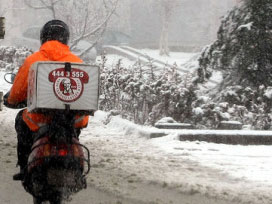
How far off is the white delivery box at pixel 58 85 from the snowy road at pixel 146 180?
1.72 meters

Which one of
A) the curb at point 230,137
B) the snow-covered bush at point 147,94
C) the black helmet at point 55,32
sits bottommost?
the curb at point 230,137

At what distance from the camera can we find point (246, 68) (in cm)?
1152

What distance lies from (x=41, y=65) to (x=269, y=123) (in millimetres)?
8008

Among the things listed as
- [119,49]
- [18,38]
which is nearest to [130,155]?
[18,38]

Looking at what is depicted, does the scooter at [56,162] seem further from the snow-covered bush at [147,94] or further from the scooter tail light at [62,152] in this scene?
the snow-covered bush at [147,94]

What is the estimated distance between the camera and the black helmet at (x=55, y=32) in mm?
4480

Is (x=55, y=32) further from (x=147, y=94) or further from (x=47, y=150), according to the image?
(x=147, y=94)

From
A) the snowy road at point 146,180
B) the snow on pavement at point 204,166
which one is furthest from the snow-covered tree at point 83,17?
the snowy road at point 146,180

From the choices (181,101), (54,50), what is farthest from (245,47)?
(54,50)

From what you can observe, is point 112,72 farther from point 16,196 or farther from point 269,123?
point 16,196

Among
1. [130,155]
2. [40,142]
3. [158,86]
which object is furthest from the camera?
[158,86]

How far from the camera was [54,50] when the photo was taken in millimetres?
4320

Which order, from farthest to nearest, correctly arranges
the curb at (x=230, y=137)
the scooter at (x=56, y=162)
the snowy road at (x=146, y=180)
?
the curb at (x=230, y=137) → the snowy road at (x=146, y=180) → the scooter at (x=56, y=162)

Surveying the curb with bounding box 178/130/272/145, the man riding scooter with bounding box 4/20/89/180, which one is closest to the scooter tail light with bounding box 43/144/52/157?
the man riding scooter with bounding box 4/20/89/180
